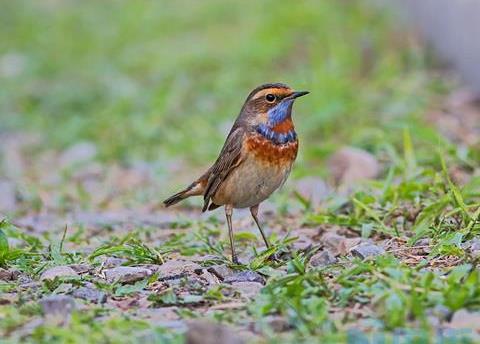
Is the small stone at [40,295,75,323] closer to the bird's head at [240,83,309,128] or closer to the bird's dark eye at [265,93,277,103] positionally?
the bird's head at [240,83,309,128]

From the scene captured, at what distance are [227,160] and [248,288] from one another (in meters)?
1.46

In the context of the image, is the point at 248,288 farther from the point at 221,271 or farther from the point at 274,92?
the point at 274,92

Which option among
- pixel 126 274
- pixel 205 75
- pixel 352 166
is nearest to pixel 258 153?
pixel 126 274

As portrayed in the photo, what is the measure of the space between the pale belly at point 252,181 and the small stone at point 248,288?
117cm

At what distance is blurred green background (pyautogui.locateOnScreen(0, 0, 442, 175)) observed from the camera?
9.56 meters

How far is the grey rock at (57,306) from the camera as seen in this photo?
14.9 ft

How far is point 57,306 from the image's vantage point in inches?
180

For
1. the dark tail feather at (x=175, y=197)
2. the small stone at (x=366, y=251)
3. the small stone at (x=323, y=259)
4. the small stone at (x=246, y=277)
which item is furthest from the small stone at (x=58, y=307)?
the dark tail feather at (x=175, y=197)

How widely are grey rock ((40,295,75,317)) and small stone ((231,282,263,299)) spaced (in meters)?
0.82

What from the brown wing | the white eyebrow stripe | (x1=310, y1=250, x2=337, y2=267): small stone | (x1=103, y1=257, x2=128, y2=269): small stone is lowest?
(x1=103, y1=257, x2=128, y2=269): small stone

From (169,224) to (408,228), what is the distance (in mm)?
1845

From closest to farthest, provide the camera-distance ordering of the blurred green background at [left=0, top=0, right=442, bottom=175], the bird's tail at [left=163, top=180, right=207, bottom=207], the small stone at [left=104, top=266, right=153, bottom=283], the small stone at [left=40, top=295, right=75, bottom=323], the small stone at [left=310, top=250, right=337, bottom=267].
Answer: the small stone at [left=40, top=295, right=75, bottom=323], the small stone at [left=104, top=266, right=153, bottom=283], the small stone at [left=310, top=250, right=337, bottom=267], the bird's tail at [left=163, top=180, right=207, bottom=207], the blurred green background at [left=0, top=0, right=442, bottom=175]

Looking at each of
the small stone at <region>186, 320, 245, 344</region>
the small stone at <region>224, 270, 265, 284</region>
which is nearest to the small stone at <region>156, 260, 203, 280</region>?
the small stone at <region>224, 270, 265, 284</region>

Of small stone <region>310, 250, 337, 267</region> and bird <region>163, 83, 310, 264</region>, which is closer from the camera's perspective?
small stone <region>310, 250, 337, 267</region>
